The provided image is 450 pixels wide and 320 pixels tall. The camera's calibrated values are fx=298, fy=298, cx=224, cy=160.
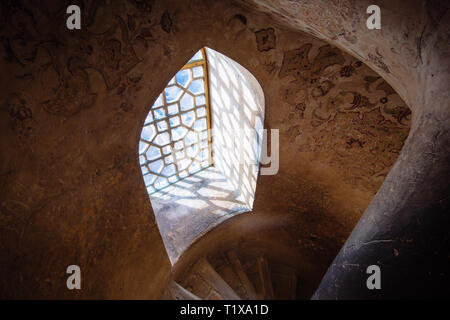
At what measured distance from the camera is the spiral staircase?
5.91m

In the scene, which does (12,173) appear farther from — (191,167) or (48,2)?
(191,167)

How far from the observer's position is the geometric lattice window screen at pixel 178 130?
4.96m

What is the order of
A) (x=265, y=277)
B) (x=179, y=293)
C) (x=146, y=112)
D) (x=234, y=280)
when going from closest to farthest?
(x=146, y=112) → (x=179, y=293) → (x=234, y=280) → (x=265, y=277)

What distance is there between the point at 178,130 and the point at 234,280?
3.60 m

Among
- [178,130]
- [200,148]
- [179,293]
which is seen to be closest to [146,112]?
[178,130]

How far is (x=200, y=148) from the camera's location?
20.7 ft

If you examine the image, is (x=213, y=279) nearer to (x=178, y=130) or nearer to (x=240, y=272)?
(x=240, y=272)

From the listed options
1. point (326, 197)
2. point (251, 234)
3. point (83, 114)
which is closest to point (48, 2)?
point (83, 114)

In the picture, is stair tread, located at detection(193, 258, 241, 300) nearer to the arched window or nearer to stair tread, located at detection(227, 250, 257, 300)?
stair tread, located at detection(227, 250, 257, 300)

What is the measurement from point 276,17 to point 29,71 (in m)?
2.32

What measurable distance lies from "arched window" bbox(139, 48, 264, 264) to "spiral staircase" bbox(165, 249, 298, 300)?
3.40 feet

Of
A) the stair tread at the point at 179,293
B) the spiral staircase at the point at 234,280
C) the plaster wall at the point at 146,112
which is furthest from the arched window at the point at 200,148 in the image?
the spiral staircase at the point at 234,280

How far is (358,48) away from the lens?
8.43 feet

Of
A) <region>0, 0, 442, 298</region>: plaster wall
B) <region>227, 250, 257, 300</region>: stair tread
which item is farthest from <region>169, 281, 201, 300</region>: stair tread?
<region>227, 250, 257, 300</region>: stair tread
